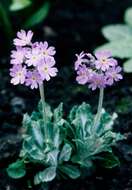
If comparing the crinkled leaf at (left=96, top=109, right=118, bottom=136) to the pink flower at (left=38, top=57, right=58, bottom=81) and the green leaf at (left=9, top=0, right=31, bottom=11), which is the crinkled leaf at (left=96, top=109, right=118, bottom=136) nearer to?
the pink flower at (left=38, top=57, right=58, bottom=81)

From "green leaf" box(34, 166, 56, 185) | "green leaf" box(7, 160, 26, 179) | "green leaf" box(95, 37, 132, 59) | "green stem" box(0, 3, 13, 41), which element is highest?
"green stem" box(0, 3, 13, 41)

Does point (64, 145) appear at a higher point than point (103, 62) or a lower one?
lower

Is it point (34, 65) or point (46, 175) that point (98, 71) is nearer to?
point (34, 65)

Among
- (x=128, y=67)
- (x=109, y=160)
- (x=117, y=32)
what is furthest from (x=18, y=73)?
(x=117, y=32)

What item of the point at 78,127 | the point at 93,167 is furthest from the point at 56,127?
the point at 93,167

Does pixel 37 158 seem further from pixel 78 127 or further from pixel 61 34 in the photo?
pixel 61 34

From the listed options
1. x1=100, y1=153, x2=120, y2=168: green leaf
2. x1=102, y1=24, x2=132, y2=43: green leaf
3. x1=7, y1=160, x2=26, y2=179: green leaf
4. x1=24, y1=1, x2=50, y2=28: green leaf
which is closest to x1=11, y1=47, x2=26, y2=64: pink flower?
x1=7, y1=160, x2=26, y2=179: green leaf

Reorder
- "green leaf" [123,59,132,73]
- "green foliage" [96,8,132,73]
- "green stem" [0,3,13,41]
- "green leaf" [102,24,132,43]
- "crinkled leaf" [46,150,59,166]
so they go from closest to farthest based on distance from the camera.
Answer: "crinkled leaf" [46,150,59,166] → "green leaf" [123,59,132,73] → "green foliage" [96,8,132,73] → "green leaf" [102,24,132,43] → "green stem" [0,3,13,41]

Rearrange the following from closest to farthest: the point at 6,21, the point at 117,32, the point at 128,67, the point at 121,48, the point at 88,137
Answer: the point at 88,137 < the point at 128,67 < the point at 121,48 < the point at 117,32 < the point at 6,21
